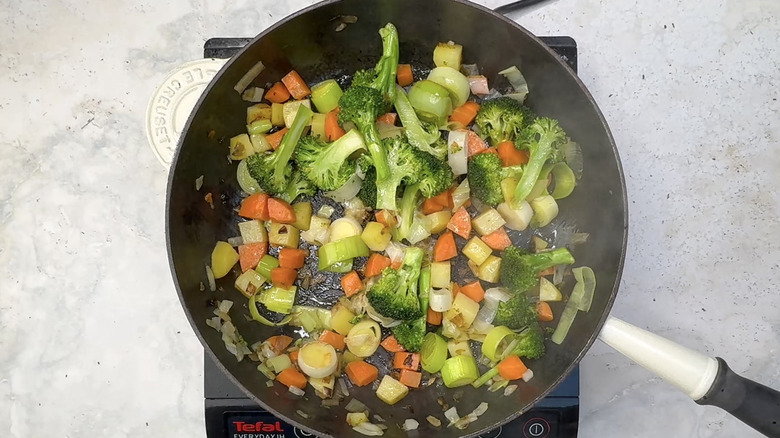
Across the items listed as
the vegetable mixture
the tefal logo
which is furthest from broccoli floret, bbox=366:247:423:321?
the tefal logo

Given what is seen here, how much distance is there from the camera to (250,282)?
1830mm

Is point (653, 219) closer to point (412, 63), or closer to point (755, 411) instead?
point (755, 411)

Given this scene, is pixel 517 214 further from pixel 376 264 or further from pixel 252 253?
pixel 252 253

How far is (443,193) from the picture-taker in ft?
5.82

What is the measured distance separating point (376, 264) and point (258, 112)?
1.81 feet

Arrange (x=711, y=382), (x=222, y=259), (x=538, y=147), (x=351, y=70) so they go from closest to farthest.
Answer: (x=711, y=382)
(x=538, y=147)
(x=222, y=259)
(x=351, y=70)

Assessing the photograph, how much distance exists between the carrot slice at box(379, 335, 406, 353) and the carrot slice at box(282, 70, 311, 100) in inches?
29.3

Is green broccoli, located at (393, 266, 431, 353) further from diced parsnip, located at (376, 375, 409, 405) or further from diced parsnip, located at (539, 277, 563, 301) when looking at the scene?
diced parsnip, located at (539, 277, 563, 301)

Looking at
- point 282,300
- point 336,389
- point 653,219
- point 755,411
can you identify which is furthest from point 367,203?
point 755,411

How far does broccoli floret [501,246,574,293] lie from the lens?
1.71 metres

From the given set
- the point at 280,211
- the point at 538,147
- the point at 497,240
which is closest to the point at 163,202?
the point at 280,211

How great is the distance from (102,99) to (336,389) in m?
1.13

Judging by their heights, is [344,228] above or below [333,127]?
below

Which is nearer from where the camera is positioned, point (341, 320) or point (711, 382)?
point (711, 382)
